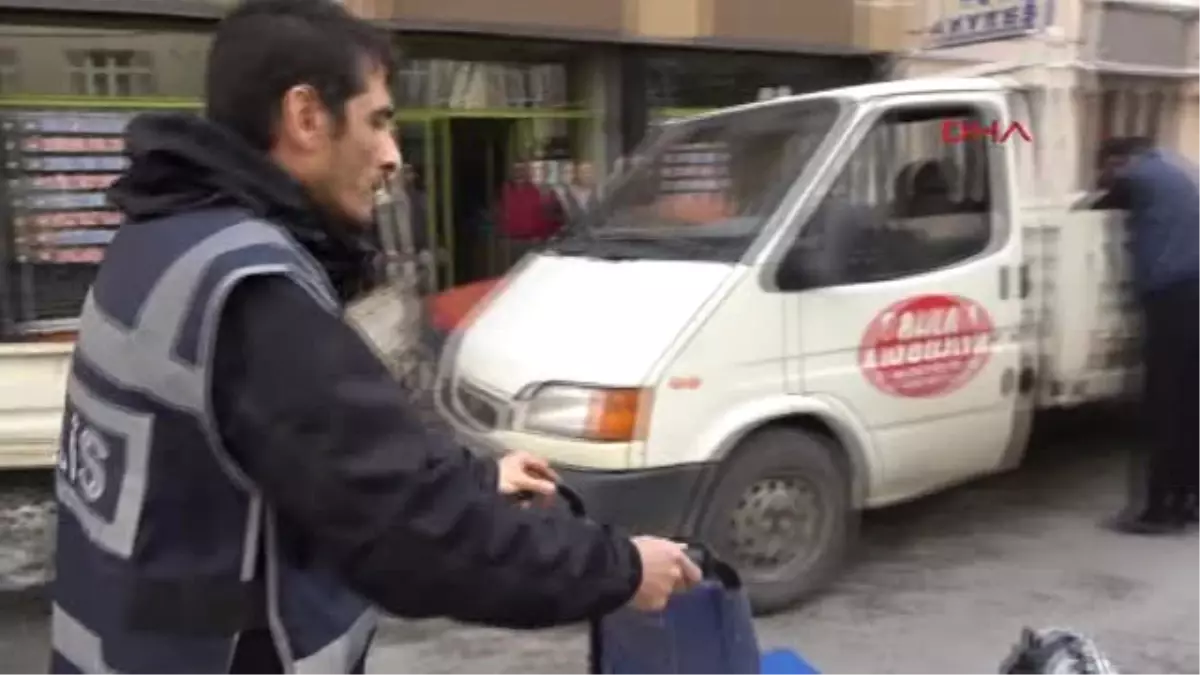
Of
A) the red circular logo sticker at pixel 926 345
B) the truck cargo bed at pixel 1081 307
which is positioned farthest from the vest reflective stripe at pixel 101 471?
the truck cargo bed at pixel 1081 307

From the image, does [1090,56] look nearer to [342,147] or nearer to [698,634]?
[698,634]

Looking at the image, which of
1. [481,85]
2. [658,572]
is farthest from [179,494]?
[481,85]

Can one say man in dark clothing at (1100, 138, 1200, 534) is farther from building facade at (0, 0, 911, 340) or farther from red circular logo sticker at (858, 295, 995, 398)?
building facade at (0, 0, 911, 340)

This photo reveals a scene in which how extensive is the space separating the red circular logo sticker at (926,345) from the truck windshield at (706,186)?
2.23 ft

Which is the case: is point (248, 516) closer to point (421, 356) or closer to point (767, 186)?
point (767, 186)

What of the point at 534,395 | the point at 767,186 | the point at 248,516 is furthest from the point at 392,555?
the point at 767,186

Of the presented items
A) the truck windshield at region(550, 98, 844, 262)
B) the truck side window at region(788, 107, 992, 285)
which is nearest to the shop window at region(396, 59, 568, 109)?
the truck windshield at region(550, 98, 844, 262)

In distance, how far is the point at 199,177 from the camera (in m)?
1.61

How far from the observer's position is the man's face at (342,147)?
1.66 m

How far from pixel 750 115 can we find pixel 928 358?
1.30 m

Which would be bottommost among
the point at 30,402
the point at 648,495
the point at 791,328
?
the point at 648,495

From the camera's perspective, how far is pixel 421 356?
6.81 metres

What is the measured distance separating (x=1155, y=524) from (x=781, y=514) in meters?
2.18

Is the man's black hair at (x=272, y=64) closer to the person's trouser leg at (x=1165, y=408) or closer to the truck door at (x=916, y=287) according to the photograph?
the truck door at (x=916, y=287)
